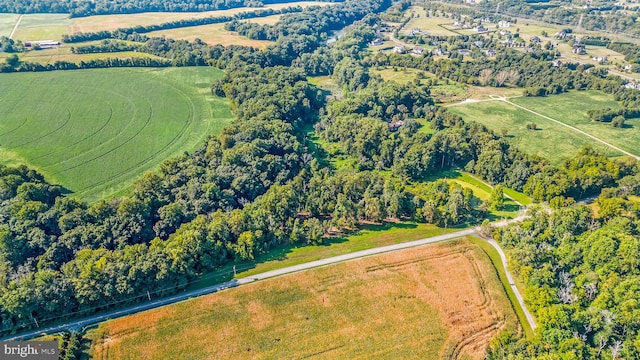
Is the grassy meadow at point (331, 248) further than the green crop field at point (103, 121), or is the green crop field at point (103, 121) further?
the green crop field at point (103, 121)

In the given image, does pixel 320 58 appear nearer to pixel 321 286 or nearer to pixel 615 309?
pixel 321 286

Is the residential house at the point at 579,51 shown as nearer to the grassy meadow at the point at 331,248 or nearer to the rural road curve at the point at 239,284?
the rural road curve at the point at 239,284

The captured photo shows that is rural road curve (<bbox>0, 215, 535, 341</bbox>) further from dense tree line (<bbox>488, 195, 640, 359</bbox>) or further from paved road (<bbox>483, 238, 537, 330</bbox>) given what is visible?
dense tree line (<bbox>488, 195, 640, 359</bbox>)

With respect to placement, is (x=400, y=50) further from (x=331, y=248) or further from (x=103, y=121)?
(x=331, y=248)

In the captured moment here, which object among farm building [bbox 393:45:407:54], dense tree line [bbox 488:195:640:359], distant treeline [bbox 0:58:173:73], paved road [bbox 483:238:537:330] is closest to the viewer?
dense tree line [bbox 488:195:640:359]

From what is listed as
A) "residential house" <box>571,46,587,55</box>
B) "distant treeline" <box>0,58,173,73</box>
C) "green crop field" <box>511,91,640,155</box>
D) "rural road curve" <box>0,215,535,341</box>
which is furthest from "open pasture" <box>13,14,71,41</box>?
"residential house" <box>571,46,587,55</box>

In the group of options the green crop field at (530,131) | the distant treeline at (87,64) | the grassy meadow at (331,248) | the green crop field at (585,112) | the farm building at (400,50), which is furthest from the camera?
the farm building at (400,50)

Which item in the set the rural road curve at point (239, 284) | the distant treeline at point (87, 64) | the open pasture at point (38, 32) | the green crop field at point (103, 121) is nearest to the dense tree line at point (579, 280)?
the rural road curve at point (239, 284)
